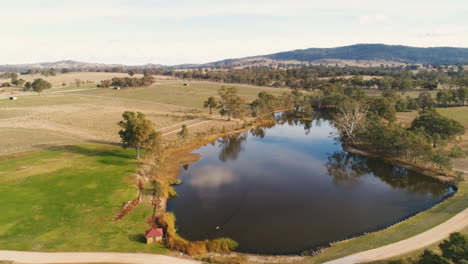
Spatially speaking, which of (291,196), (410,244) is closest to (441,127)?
(291,196)

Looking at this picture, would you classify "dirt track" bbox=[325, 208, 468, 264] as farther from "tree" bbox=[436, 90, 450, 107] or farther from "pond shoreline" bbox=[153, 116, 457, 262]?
"tree" bbox=[436, 90, 450, 107]

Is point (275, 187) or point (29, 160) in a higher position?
point (29, 160)

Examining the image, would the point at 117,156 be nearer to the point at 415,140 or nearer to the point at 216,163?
the point at 216,163

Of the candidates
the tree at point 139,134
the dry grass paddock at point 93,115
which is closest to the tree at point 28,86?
the dry grass paddock at point 93,115

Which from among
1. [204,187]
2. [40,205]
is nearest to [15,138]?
[40,205]

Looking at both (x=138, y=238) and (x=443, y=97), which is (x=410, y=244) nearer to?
(x=138, y=238)

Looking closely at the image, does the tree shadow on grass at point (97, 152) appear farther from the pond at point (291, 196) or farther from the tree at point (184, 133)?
the tree at point (184, 133)

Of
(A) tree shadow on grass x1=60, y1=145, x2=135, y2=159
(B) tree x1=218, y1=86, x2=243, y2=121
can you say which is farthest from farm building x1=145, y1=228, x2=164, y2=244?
(B) tree x1=218, y1=86, x2=243, y2=121
